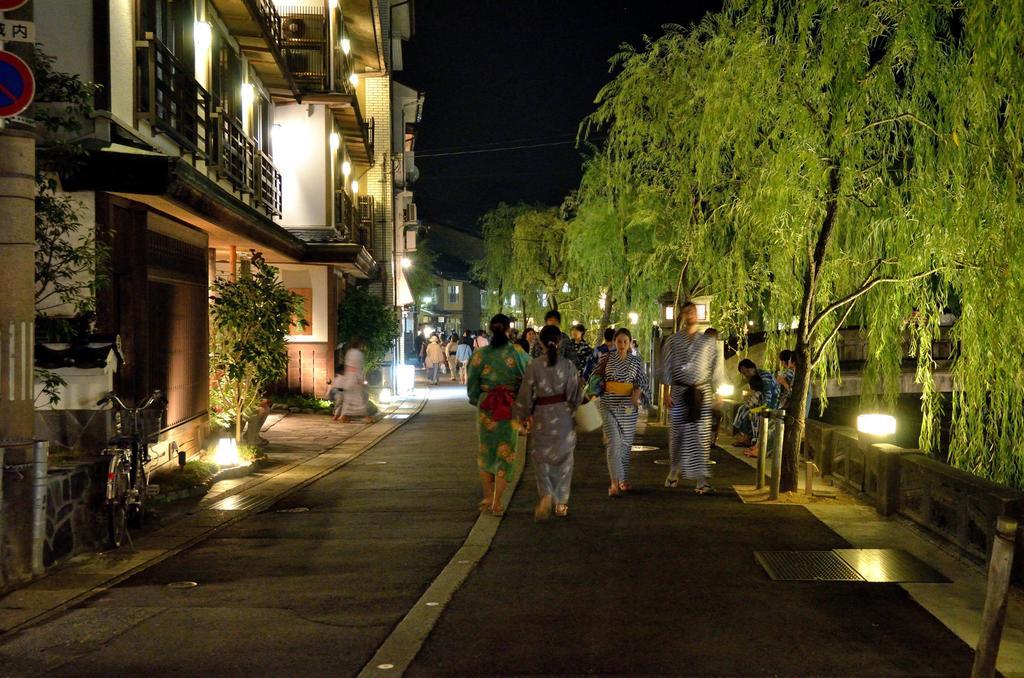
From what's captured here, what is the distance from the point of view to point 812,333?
11.4 m

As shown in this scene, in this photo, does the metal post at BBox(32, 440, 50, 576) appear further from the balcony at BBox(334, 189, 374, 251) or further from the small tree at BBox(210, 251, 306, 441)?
the balcony at BBox(334, 189, 374, 251)

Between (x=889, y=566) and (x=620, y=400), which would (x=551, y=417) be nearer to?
(x=620, y=400)

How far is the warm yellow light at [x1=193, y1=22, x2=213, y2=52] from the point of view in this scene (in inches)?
601

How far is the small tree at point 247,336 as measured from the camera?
14016 millimetres

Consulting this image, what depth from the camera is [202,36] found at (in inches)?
616

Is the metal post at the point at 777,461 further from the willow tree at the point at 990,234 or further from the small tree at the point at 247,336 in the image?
the small tree at the point at 247,336

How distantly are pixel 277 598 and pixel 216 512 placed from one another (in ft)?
13.2

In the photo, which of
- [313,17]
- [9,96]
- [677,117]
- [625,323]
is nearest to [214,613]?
[9,96]

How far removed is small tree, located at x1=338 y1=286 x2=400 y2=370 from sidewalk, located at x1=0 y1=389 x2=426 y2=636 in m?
5.77

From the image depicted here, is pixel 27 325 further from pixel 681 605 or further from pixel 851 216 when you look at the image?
pixel 851 216

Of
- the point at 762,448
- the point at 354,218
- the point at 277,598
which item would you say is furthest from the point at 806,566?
the point at 354,218

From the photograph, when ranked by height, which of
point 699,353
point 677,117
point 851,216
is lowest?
point 699,353

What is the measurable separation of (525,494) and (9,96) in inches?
269

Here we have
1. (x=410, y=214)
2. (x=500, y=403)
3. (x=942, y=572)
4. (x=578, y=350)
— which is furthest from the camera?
(x=410, y=214)
